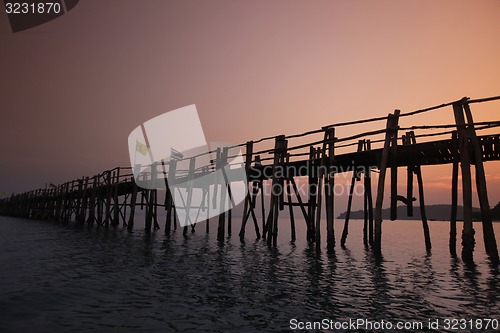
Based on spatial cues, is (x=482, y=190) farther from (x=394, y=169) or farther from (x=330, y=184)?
(x=330, y=184)

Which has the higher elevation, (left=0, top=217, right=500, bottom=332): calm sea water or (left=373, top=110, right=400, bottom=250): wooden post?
(left=373, top=110, right=400, bottom=250): wooden post

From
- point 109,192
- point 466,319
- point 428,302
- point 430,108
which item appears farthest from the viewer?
point 109,192

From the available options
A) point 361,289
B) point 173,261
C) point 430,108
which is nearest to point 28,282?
point 173,261

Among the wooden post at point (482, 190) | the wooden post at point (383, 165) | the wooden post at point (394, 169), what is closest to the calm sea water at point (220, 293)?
the wooden post at point (482, 190)

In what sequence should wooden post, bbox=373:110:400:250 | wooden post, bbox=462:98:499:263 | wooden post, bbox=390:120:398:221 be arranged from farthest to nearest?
1. wooden post, bbox=390:120:398:221
2. wooden post, bbox=373:110:400:250
3. wooden post, bbox=462:98:499:263

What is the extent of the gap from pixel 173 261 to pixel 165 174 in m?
13.1

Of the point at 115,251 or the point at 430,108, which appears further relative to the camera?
the point at 115,251

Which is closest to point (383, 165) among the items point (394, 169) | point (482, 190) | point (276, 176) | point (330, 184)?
point (394, 169)

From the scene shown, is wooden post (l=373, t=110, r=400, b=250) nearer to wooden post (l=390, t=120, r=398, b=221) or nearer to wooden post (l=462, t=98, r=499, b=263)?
wooden post (l=390, t=120, r=398, b=221)

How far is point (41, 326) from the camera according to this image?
5207 mm

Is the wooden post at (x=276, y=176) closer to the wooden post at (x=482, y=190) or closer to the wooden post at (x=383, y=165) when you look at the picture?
the wooden post at (x=383, y=165)

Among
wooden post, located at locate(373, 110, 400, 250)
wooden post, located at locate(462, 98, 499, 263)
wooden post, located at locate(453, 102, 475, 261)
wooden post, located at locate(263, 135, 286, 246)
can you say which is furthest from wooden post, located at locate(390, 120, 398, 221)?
wooden post, located at locate(263, 135, 286, 246)

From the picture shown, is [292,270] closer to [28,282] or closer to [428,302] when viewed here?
[428,302]

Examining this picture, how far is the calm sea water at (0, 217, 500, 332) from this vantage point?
5.59 metres
